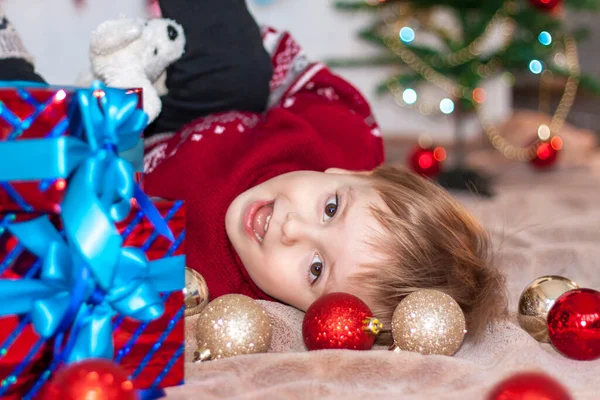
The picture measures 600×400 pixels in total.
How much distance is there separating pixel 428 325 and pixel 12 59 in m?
0.94

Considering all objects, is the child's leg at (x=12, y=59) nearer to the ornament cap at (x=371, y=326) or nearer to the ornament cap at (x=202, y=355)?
the ornament cap at (x=202, y=355)

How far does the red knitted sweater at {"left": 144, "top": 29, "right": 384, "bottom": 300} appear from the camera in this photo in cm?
133

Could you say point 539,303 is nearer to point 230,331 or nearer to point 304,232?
point 304,232

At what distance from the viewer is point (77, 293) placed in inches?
28.7

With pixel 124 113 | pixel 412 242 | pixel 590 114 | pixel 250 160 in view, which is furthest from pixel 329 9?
pixel 124 113

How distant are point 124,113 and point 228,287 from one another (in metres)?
0.60

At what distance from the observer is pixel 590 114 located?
4.03 meters

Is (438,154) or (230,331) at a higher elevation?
(230,331)

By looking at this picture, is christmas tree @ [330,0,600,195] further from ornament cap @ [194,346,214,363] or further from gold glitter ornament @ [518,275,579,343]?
ornament cap @ [194,346,214,363]

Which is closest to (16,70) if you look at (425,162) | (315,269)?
(315,269)

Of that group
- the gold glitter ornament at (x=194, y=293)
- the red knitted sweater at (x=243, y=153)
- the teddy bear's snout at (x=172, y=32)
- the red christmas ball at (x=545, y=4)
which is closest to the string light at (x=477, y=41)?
the red christmas ball at (x=545, y=4)

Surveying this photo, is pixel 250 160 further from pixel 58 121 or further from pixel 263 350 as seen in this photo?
pixel 58 121

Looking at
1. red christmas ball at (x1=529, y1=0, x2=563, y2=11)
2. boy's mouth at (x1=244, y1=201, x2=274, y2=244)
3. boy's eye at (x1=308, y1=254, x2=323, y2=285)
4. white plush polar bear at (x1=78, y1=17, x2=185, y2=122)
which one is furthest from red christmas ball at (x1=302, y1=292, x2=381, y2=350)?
red christmas ball at (x1=529, y1=0, x2=563, y2=11)

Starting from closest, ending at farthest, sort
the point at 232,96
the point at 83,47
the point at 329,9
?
the point at 232,96
the point at 83,47
the point at 329,9
